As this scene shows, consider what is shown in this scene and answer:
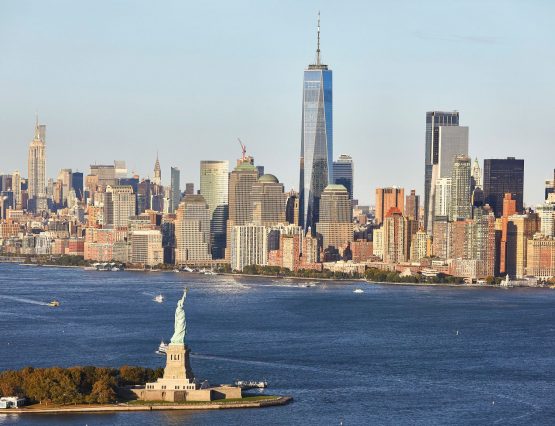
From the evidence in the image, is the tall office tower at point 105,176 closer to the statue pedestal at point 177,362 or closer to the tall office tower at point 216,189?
the tall office tower at point 216,189

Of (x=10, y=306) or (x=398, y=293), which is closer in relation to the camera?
(x=10, y=306)

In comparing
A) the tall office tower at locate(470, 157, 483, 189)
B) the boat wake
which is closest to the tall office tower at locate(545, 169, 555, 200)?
the tall office tower at locate(470, 157, 483, 189)

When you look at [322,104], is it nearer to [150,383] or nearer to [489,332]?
[489,332]

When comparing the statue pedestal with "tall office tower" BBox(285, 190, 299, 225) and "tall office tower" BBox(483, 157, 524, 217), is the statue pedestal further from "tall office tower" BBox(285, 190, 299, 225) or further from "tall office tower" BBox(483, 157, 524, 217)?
"tall office tower" BBox(285, 190, 299, 225)

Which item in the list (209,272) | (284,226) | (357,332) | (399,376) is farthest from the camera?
(284,226)

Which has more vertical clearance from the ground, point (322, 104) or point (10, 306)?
point (322, 104)

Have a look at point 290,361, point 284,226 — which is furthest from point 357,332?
point 284,226

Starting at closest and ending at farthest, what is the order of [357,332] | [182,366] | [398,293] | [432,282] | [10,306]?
[182,366], [357,332], [10,306], [398,293], [432,282]
